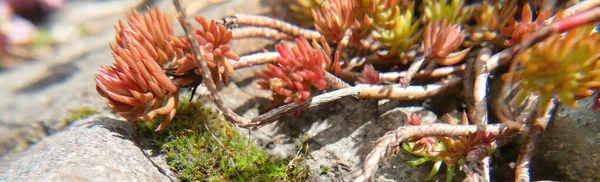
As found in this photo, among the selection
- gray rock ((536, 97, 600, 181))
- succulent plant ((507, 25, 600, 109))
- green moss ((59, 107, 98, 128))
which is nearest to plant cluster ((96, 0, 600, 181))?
succulent plant ((507, 25, 600, 109))

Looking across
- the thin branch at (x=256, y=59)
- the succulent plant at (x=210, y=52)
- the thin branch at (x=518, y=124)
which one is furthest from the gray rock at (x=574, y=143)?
the succulent plant at (x=210, y=52)

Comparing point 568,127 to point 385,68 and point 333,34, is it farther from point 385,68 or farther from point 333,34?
point 333,34

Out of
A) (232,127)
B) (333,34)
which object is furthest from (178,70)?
(333,34)

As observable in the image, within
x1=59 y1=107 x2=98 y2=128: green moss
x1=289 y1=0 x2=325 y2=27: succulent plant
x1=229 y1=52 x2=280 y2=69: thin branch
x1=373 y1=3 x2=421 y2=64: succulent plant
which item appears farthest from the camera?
x1=59 y1=107 x2=98 y2=128: green moss

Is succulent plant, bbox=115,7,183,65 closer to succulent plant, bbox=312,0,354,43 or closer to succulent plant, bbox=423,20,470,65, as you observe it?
succulent plant, bbox=312,0,354,43

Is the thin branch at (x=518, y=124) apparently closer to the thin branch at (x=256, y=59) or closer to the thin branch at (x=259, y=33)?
the thin branch at (x=256, y=59)

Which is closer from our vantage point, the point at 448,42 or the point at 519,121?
the point at 519,121
